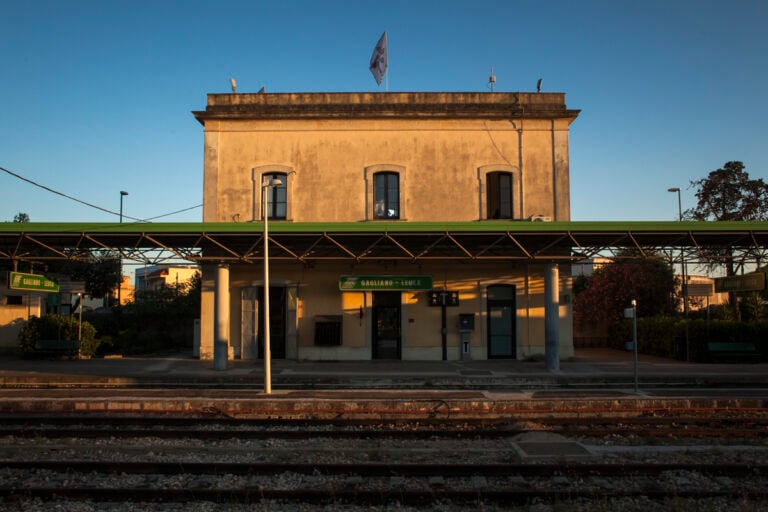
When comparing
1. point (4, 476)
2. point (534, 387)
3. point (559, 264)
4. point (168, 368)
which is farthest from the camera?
point (559, 264)

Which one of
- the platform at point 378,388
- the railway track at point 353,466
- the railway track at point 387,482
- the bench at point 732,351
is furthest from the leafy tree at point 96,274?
the bench at point 732,351

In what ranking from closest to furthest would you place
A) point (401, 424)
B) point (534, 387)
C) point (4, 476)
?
1. point (4, 476)
2. point (401, 424)
3. point (534, 387)

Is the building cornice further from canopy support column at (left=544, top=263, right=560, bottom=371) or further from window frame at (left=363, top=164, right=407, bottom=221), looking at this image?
canopy support column at (left=544, top=263, right=560, bottom=371)

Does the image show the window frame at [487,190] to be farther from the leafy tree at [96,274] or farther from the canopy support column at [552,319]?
the leafy tree at [96,274]

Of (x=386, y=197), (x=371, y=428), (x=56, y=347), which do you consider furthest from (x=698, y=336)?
(x=56, y=347)

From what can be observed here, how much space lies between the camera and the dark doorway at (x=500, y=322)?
2184 cm

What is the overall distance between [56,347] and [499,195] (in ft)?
59.9

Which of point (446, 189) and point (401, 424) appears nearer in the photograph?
point (401, 424)

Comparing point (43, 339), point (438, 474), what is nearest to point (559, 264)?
point (438, 474)

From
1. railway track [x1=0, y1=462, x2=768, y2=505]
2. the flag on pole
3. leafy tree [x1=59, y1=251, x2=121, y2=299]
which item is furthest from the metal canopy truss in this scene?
leafy tree [x1=59, y1=251, x2=121, y2=299]

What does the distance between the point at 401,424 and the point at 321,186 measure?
12718 mm

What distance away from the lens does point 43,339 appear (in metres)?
22.6

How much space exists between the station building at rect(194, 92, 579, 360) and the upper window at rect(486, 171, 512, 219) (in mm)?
41

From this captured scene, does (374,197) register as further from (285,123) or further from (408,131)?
(285,123)
